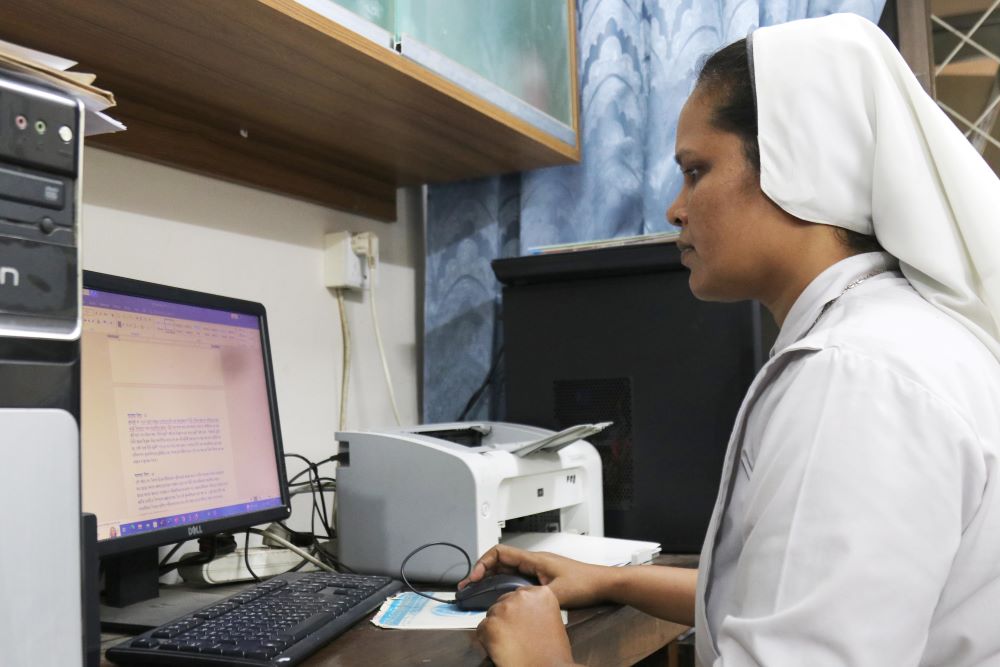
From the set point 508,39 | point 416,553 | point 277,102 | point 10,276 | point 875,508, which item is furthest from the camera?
point 508,39

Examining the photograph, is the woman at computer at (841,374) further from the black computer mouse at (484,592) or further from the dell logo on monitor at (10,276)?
the dell logo on monitor at (10,276)

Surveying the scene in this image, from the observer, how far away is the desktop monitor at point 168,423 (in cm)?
100

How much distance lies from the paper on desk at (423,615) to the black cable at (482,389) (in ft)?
2.71

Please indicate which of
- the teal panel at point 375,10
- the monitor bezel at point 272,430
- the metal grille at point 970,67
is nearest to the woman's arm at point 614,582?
the monitor bezel at point 272,430

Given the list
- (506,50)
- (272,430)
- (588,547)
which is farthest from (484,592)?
(506,50)

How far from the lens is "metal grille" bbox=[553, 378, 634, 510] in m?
1.56

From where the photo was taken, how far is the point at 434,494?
1213 millimetres

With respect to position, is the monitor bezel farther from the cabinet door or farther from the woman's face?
the woman's face

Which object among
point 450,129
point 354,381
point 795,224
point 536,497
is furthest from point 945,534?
point 354,381

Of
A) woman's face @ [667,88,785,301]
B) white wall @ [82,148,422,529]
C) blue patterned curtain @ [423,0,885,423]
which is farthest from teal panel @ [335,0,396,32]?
blue patterned curtain @ [423,0,885,423]

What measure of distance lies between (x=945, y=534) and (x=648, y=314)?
94 centimetres

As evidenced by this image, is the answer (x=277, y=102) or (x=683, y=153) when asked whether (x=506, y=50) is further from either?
(x=683, y=153)

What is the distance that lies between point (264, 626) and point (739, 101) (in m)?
0.70

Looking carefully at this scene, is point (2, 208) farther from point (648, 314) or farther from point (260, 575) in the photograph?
point (648, 314)
